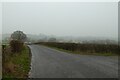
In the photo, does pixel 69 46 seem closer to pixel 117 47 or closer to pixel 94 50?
pixel 94 50

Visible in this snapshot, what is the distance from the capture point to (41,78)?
Result: 10734 mm

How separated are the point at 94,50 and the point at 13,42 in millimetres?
13644

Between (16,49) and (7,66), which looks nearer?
(7,66)

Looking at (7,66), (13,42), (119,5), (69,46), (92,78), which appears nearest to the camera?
(92,78)

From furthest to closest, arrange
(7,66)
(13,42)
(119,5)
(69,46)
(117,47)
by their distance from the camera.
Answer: (69,46) → (117,47) → (119,5) → (13,42) → (7,66)

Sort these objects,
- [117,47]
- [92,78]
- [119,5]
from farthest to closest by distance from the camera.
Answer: [117,47], [119,5], [92,78]

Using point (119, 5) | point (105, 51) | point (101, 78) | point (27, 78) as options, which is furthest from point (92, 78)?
point (105, 51)

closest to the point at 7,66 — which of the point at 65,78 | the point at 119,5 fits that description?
the point at 65,78

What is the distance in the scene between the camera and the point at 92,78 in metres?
10.4

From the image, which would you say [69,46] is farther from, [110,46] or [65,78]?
[65,78]

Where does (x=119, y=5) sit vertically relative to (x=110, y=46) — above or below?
above

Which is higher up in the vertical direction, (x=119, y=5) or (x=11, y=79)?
(x=119, y=5)

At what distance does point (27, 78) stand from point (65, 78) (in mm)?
1876

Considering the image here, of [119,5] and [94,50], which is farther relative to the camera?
[94,50]
